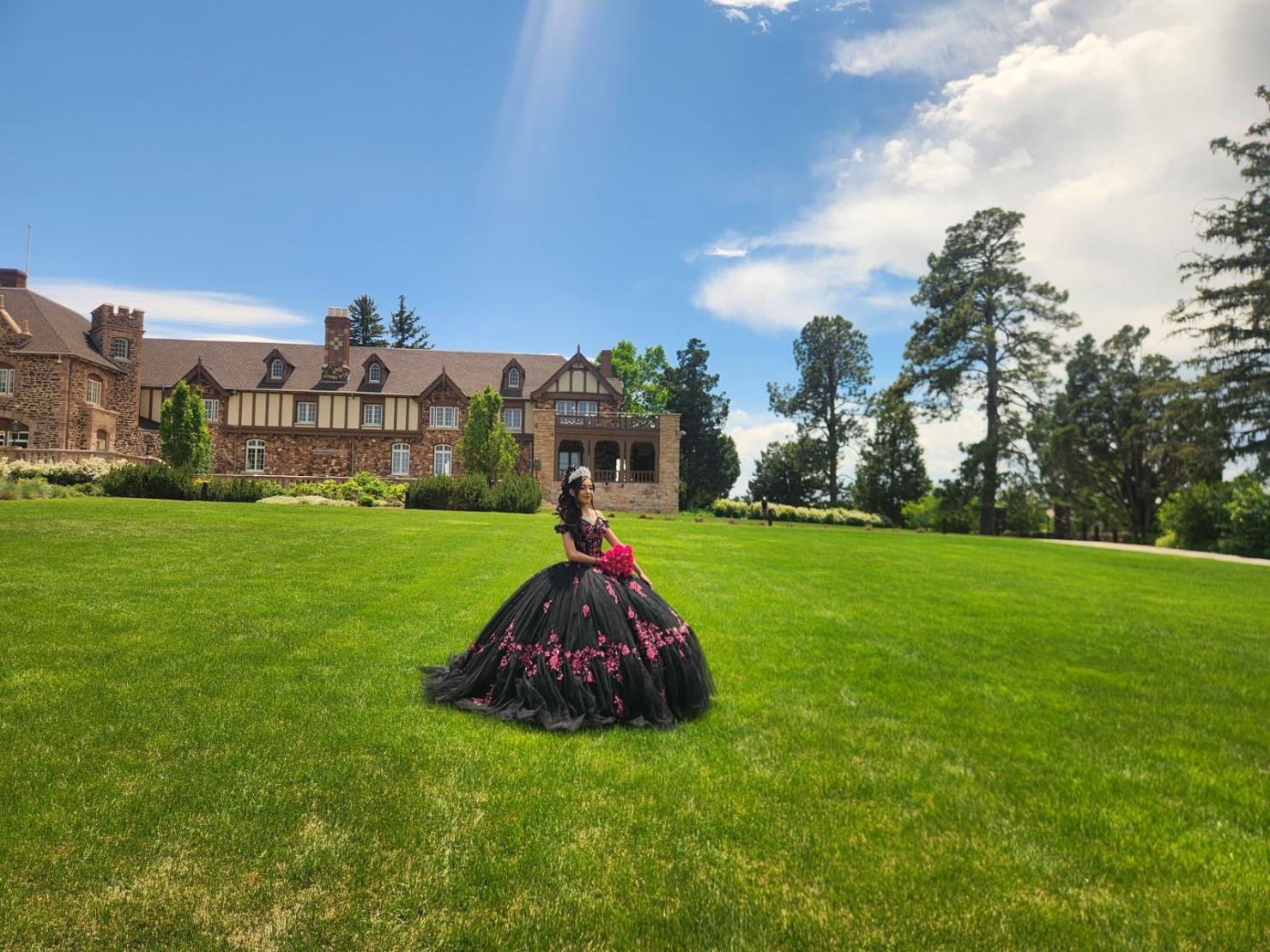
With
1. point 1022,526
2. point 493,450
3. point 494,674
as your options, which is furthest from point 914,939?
point 1022,526

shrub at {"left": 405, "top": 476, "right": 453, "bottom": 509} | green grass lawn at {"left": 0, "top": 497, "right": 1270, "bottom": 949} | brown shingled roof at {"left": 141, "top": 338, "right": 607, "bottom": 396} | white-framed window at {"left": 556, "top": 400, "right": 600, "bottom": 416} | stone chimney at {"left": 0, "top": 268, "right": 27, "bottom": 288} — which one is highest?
stone chimney at {"left": 0, "top": 268, "right": 27, "bottom": 288}

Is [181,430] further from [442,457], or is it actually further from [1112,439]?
[1112,439]

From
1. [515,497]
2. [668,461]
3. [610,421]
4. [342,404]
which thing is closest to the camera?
[515,497]

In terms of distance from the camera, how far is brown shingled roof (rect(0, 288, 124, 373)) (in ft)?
120

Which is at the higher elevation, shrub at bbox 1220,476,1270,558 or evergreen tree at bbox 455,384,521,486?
evergreen tree at bbox 455,384,521,486

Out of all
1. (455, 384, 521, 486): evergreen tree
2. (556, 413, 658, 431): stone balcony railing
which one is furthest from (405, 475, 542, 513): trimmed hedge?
(556, 413, 658, 431): stone balcony railing

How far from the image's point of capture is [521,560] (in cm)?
1393

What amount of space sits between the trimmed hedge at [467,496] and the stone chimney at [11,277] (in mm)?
28145

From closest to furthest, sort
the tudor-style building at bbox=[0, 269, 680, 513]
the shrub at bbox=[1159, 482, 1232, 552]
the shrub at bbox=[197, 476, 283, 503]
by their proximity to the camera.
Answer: the shrub at bbox=[197, 476, 283, 503]
the shrub at bbox=[1159, 482, 1232, 552]
the tudor-style building at bbox=[0, 269, 680, 513]

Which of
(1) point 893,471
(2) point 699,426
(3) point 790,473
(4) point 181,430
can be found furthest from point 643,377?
(4) point 181,430

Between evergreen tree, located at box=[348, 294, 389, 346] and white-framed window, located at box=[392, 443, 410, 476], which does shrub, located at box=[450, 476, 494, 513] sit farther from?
evergreen tree, located at box=[348, 294, 389, 346]

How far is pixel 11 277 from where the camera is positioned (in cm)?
3934

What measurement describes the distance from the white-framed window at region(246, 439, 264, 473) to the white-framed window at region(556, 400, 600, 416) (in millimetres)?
17858

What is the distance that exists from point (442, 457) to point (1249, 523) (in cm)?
3823
